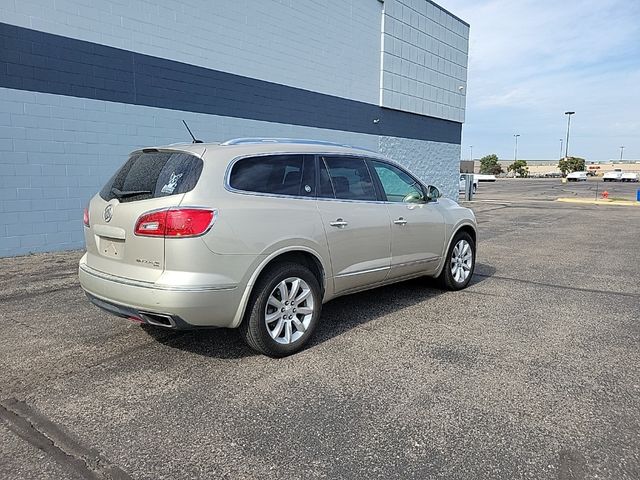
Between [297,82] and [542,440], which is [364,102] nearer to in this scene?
[297,82]

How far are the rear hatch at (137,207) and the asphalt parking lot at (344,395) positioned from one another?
0.84 meters

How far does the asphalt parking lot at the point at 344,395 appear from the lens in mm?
2674

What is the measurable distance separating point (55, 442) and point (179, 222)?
61.3 inches

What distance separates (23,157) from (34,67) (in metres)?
1.59

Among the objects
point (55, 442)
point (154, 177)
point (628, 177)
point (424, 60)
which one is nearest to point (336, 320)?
point (154, 177)

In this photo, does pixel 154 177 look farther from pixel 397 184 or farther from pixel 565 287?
pixel 565 287

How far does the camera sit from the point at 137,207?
12.1ft

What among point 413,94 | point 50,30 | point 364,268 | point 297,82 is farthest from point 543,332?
point 413,94

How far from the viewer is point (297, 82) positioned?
45.3 ft

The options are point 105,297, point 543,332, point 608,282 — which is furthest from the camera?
point 608,282

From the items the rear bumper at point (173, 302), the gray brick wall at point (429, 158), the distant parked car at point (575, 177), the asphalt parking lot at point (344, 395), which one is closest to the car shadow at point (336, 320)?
the asphalt parking lot at point (344, 395)

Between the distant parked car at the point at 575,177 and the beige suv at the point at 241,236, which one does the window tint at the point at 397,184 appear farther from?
the distant parked car at the point at 575,177

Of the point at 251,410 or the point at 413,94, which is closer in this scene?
the point at 251,410

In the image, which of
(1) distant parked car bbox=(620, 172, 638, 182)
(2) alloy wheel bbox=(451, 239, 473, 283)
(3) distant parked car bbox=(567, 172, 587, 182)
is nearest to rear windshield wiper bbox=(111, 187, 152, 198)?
(2) alloy wheel bbox=(451, 239, 473, 283)
